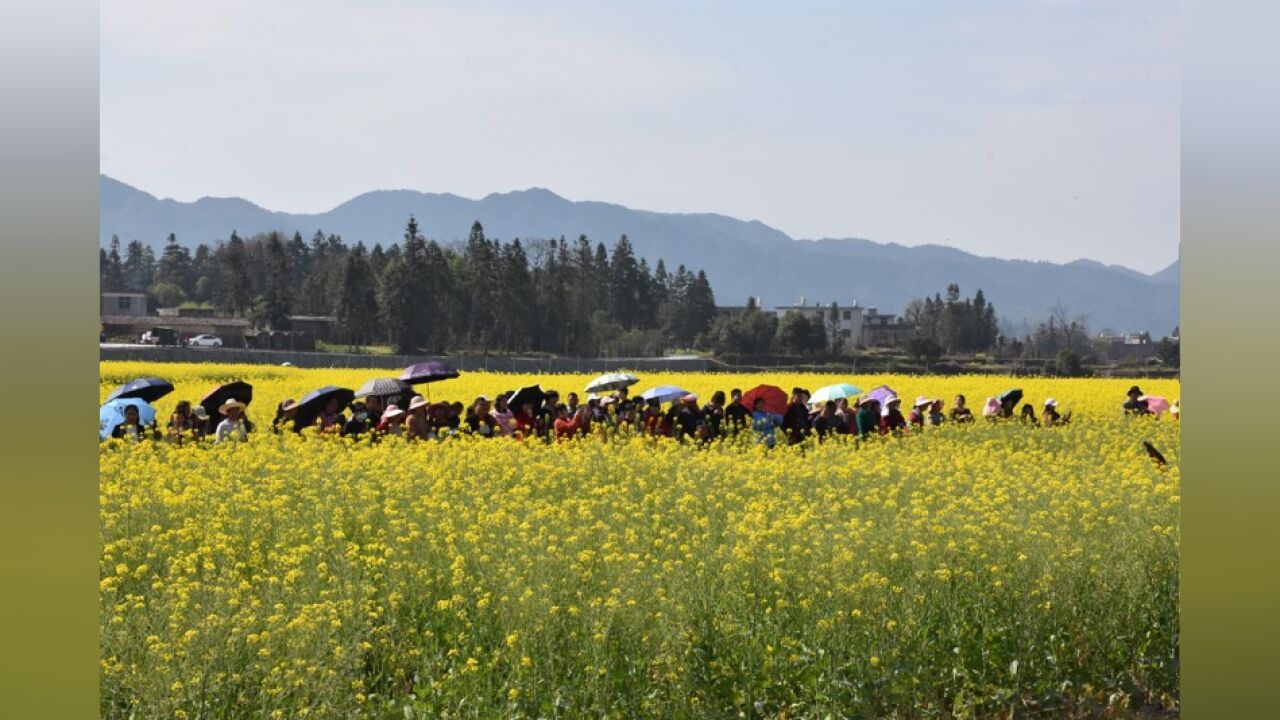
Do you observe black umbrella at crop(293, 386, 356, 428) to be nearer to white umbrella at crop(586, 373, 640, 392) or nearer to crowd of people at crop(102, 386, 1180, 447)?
crowd of people at crop(102, 386, 1180, 447)

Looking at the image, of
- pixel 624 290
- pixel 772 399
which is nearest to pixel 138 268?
pixel 624 290

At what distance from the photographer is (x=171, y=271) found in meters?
133

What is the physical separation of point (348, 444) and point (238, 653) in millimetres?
6386

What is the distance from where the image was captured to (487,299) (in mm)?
73250

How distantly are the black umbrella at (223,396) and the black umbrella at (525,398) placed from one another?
313 centimetres

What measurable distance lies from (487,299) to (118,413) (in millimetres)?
58817

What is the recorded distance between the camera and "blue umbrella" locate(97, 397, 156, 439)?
14086 mm

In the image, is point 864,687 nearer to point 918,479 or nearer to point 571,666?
point 571,666

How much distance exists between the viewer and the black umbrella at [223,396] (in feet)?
51.3

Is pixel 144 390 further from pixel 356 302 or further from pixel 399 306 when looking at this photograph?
pixel 356 302

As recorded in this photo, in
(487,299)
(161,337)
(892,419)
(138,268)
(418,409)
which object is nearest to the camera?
(418,409)

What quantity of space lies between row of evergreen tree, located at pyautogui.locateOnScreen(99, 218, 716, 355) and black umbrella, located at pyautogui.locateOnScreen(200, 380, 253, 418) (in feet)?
181
